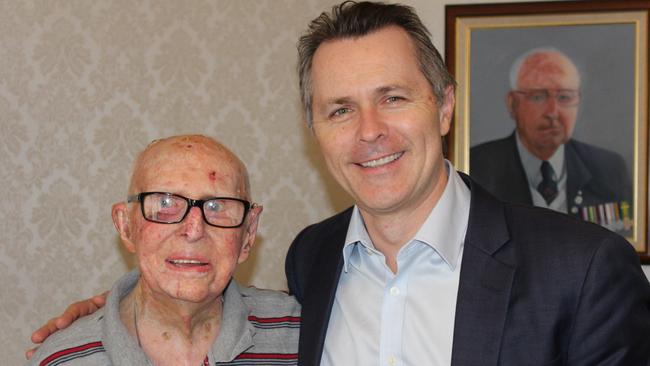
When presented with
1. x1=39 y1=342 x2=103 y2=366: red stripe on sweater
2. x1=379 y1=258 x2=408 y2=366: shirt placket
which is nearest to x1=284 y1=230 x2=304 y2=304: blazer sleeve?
x1=379 y1=258 x2=408 y2=366: shirt placket

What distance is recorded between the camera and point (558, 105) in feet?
12.2

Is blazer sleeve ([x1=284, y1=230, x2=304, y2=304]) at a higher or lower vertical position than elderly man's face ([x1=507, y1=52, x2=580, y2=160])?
lower

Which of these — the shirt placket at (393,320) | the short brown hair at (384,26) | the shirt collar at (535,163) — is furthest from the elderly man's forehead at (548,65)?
the shirt placket at (393,320)

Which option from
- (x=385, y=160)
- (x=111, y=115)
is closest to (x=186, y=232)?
(x=385, y=160)

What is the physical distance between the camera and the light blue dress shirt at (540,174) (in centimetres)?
374

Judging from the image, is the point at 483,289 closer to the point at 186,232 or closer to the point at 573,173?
the point at 186,232

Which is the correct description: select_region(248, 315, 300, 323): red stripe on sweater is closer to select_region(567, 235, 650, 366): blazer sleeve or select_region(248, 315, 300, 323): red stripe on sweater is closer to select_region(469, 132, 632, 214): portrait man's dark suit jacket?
select_region(567, 235, 650, 366): blazer sleeve

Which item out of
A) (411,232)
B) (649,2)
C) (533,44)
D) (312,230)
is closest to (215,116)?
(312,230)

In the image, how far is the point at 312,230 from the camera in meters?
2.55

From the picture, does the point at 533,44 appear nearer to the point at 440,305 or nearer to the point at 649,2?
the point at 649,2

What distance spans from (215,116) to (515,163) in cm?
150

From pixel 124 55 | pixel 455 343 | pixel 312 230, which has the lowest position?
pixel 455 343

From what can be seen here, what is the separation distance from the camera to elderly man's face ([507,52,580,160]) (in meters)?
3.71

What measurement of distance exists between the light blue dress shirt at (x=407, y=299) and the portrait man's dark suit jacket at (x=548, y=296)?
7 centimetres
